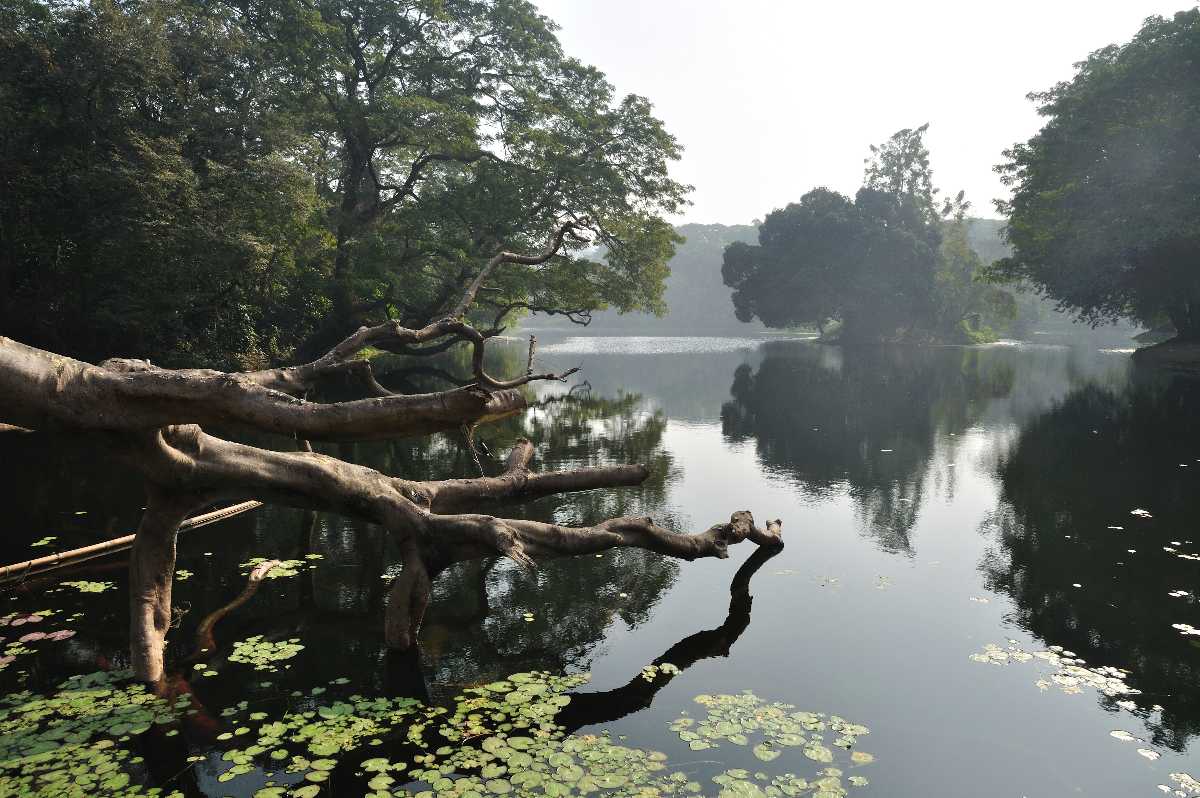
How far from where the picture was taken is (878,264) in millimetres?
77625

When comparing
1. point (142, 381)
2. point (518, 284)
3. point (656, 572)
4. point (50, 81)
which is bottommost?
point (656, 572)

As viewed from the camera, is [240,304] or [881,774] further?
[240,304]

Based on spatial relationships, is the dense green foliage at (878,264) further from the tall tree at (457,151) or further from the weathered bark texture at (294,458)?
the weathered bark texture at (294,458)

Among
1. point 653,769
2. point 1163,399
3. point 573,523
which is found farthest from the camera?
point 1163,399

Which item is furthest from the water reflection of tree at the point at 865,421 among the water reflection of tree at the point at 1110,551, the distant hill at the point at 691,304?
the distant hill at the point at 691,304

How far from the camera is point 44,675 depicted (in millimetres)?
6289

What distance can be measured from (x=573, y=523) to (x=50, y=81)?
2243 centimetres

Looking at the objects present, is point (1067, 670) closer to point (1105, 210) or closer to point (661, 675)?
point (661, 675)

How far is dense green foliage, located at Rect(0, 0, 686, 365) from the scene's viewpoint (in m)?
22.2

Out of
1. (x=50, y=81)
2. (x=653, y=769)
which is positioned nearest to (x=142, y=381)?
(x=653, y=769)

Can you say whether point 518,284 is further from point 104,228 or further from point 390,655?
point 390,655

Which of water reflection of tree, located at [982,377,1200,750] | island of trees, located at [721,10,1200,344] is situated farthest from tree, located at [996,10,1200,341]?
water reflection of tree, located at [982,377,1200,750]

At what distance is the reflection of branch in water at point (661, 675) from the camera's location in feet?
19.8

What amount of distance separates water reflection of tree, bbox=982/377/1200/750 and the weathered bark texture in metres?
4.47
